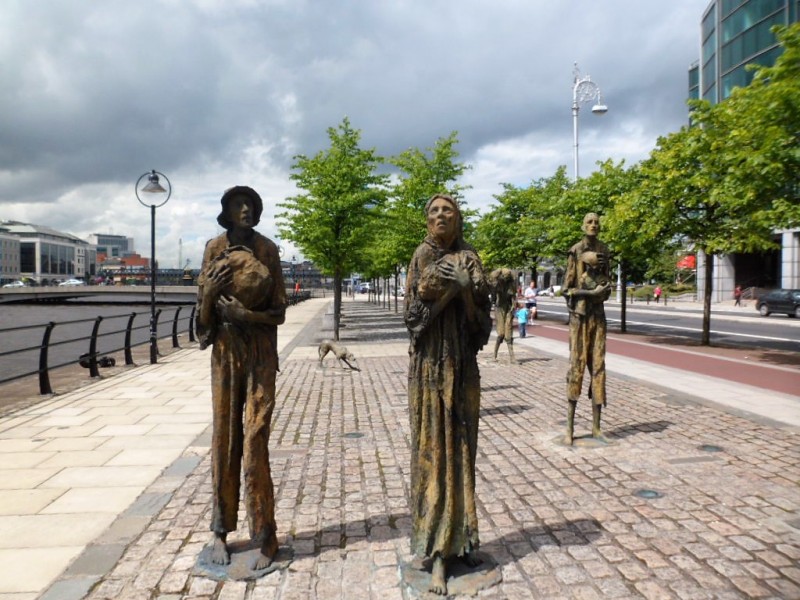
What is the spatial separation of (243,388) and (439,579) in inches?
69.3

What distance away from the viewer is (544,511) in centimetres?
495

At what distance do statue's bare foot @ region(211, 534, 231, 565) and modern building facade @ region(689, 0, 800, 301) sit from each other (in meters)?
35.2

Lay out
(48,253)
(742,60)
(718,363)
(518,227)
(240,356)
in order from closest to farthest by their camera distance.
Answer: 1. (240,356)
2. (718,363)
3. (518,227)
4. (742,60)
5. (48,253)

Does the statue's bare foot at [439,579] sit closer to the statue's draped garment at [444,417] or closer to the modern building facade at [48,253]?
the statue's draped garment at [444,417]

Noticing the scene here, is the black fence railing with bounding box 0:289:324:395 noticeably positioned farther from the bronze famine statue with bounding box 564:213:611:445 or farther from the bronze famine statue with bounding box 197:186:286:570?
the bronze famine statue with bounding box 564:213:611:445

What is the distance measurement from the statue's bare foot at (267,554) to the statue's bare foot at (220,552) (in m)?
0.22

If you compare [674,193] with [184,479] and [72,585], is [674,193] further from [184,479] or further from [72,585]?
[72,585]

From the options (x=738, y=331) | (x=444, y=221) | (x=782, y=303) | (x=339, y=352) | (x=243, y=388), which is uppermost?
(x=444, y=221)

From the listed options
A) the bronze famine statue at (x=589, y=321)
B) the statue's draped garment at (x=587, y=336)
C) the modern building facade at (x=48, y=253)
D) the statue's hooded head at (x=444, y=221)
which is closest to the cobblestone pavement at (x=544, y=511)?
the bronze famine statue at (x=589, y=321)

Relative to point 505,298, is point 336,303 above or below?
below

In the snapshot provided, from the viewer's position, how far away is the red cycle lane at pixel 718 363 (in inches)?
451

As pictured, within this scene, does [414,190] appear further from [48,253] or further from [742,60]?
[48,253]

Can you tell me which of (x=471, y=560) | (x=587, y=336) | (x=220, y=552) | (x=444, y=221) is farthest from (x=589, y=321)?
(x=220, y=552)

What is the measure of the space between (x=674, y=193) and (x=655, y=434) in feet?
35.9
